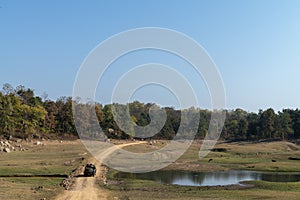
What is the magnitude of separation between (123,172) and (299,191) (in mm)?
24459

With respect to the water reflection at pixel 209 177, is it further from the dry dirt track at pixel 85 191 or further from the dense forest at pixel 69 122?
the dense forest at pixel 69 122

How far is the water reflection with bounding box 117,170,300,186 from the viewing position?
167 ft

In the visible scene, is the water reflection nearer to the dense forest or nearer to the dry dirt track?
the dry dirt track

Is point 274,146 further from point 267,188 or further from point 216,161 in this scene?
point 267,188

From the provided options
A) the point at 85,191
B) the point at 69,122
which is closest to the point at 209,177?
the point at 85,191

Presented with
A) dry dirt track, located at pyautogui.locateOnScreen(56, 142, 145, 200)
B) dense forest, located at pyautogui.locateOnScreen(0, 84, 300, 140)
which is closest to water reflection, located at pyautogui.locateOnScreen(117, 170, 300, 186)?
dry dirt track, located at pyautogui.locateOnScreen(56, 142, 145, 200)

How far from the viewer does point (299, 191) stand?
40.6m

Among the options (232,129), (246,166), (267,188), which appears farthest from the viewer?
(232,129)

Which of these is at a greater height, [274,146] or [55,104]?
[55,104]

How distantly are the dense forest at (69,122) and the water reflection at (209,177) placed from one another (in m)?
57.0

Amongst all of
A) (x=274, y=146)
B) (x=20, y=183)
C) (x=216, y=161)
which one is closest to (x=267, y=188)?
(x=20, y=183)

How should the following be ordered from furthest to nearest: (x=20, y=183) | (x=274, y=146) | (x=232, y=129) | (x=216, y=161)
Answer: (x=232, y=129), (x=274, y=146), (x=216, y=161), (x=20, y=183)

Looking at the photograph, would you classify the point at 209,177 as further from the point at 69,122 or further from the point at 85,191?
the point at 69,122

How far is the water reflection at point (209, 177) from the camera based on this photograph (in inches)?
2004
